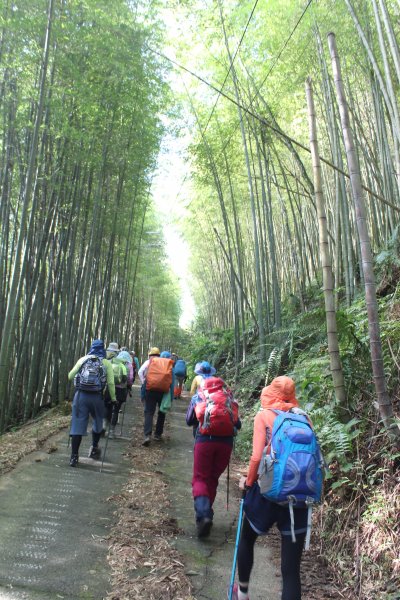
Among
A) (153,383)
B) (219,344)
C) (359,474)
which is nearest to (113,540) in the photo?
(359,474)

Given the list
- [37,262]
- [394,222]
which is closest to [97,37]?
[37,262]

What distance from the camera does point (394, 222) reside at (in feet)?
18.0

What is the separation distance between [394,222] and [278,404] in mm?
4356

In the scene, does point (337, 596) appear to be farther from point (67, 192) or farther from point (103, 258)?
point (103, 258)

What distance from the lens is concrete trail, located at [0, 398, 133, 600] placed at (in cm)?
198

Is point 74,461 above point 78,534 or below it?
above

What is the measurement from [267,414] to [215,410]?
2.95ft

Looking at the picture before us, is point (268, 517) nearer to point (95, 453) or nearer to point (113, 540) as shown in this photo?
point (113, 540)

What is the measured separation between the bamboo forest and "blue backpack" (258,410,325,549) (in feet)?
0.06

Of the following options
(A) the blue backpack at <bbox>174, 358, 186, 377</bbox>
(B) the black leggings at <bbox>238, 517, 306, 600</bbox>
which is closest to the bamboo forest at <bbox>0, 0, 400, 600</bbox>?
(B) the black leggings at <bbox>238, 517, 306, 600</bbox>

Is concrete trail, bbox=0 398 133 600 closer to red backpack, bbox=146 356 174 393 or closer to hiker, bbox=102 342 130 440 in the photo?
red backpack, bbox=146 356 174 393

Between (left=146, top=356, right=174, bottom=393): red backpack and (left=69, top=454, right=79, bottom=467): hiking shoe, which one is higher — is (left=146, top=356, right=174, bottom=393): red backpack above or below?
above

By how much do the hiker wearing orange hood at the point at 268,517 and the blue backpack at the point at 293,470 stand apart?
2.4 inches

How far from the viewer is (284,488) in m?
1.73
